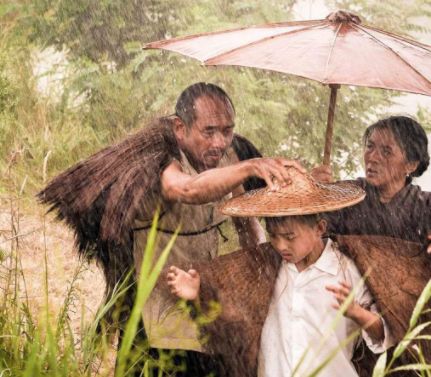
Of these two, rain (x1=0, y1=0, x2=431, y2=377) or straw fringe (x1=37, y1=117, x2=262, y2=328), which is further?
straw fringe (x1=37, y1=117, x2=262, y2=328)

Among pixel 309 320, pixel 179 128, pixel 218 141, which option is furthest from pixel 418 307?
pixel 179 128

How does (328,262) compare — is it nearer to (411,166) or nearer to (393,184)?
(393,184)

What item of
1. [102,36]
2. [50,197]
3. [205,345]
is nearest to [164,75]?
[102,36]

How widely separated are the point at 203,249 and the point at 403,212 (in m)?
1.11

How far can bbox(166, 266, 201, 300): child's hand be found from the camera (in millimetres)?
2812

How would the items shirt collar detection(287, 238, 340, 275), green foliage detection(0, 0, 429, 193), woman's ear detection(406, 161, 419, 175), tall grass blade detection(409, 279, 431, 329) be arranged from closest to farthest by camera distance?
tall grass blade detection(409, 279, 431, 329) < shirt collar detection(287, 238, 340, 275) < woman's ear detection(406, 161, 419, 175) < green foliage detection(0, 0, 429, 193)

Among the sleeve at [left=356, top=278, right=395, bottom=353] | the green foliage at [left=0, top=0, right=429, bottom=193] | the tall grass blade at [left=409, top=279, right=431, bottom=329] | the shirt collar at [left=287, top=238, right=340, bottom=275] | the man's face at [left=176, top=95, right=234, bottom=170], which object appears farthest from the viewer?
the green foliage at [left=0, top=0, right=429, bottom=193]

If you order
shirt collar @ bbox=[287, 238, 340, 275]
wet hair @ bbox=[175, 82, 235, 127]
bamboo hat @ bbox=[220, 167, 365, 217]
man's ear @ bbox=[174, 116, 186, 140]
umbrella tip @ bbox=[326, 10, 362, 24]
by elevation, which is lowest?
shirt collar @ bbox=[287, 238, 340, 275]

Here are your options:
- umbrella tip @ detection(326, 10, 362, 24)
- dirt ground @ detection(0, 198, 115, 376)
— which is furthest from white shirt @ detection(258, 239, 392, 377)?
dirt ground @ detection(0, 198, 115, 376)

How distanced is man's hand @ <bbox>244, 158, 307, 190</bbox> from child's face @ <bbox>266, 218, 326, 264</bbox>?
0.75 ft

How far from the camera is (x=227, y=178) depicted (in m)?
2.59

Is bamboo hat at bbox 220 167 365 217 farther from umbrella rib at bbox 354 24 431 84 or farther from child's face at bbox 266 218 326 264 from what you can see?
umbrella rib at bbox 354 24 431 84

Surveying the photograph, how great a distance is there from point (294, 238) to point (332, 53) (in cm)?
84

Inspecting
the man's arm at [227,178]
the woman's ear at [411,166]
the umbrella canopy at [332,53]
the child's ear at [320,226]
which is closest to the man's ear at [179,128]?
the umbrella canopy at [332,53]
